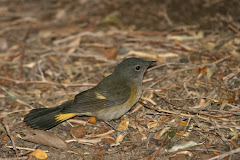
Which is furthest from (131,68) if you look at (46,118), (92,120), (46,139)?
(46,139)

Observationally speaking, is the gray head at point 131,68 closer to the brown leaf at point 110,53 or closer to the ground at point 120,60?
the ground at point 120,60

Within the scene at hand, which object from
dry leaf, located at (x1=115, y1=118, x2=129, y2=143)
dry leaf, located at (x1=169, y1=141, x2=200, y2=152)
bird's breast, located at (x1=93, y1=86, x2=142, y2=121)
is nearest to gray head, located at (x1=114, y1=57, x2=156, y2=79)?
bird's breast, located at (x1=93, y1=86, x2=142, y2=121)

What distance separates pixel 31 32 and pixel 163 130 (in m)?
5.27

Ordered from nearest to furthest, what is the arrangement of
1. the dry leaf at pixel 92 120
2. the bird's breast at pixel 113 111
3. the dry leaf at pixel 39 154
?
1. the dry leaf at pixel 39 154
2. the bird's breast at pixel 113 111
3. the dry leaf at pixel 92 120

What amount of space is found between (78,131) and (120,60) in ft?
7.59

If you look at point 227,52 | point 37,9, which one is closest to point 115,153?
point 227,52

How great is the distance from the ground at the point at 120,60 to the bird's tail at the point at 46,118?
0.47 ft

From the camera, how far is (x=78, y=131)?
471 cm

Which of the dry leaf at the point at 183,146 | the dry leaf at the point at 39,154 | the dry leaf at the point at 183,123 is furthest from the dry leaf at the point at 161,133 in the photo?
the dry leaf at the point at 39,154

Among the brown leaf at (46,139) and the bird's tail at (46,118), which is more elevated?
the bird's tail at (46,118)

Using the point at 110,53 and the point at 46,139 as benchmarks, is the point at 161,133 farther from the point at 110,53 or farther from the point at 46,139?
the point at 110,53

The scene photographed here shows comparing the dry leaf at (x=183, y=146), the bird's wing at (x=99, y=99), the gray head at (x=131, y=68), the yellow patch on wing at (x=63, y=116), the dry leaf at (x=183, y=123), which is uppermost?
the gray head at (x=131, y=68)

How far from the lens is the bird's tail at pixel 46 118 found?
4742 mm

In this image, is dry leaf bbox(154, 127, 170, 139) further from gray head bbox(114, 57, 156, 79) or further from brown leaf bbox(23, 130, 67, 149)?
brown leaf bbox(23, 130, 67, 149)
